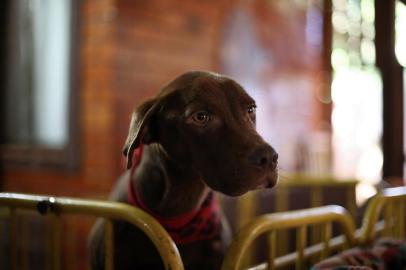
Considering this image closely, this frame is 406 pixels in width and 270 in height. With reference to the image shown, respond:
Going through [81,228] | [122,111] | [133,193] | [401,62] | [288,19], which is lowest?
[81,228]

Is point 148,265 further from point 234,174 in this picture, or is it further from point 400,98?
point 400,98

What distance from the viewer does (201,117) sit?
1.23 m

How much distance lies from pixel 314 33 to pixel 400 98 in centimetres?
241

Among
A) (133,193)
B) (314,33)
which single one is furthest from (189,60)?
(314,33)

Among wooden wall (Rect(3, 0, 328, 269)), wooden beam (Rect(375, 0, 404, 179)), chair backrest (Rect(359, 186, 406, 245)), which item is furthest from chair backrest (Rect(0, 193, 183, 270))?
wooden beam (Rect(375, 0, 404, 179))

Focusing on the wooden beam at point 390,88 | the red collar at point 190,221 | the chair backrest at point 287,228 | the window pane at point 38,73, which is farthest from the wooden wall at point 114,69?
the chair backrest at point 287,228

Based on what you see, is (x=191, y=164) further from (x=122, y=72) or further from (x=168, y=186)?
(x=122, y=72)

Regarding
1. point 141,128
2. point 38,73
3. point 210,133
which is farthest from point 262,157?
point 38,73

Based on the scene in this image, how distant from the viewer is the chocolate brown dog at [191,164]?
1.17 metres

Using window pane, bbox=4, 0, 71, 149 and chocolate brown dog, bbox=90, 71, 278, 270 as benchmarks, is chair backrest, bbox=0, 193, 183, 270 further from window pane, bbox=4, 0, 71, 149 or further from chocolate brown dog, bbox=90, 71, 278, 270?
window pane, bbox=4, 0, 71, 149

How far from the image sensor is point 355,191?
2.38 meters

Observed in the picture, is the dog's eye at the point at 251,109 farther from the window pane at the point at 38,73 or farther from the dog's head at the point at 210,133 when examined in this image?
the window pane at the point at 38,73

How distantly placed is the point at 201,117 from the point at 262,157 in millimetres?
191

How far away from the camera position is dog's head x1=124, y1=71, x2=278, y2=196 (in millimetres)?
1157
